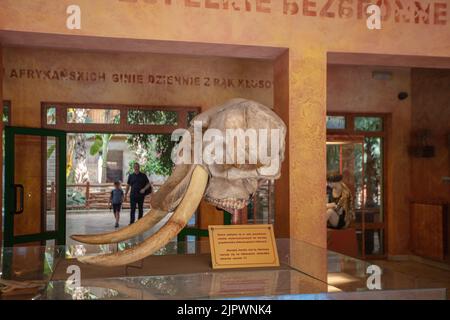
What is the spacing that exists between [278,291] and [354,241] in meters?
4.33

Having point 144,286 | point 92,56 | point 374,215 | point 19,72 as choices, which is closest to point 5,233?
point 19,72

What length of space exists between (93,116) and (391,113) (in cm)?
491

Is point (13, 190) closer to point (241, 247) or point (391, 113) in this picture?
point (241, 247)

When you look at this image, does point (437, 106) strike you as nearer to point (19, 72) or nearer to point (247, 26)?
point (247, 26)

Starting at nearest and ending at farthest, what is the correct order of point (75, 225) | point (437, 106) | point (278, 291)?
point (278, 291), point (437, 106), point (75, 225)

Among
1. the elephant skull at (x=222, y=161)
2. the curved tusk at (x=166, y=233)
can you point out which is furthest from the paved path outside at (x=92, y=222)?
the curved tusk at (x=166, y=233)

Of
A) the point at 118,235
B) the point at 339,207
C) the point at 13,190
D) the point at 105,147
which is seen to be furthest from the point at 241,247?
the point at 105,147

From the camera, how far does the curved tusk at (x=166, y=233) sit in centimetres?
208

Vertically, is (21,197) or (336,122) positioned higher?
(336,122)

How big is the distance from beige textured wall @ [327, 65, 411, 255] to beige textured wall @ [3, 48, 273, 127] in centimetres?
140

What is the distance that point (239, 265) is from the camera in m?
2.42

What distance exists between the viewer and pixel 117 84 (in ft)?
21.4

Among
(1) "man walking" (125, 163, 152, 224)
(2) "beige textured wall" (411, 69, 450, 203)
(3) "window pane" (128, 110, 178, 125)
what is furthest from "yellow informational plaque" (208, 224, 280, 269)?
(1) "man walking" (125, 163, 152, 224)

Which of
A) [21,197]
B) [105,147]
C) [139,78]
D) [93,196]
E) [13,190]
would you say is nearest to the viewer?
[13,190]
